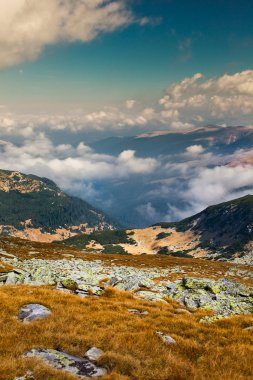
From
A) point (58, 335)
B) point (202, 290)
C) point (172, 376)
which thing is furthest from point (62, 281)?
point (172, 376)

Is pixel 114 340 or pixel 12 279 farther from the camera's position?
pixel 12 279

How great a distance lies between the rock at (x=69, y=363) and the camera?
10969mm

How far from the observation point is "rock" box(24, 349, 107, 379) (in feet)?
36.0

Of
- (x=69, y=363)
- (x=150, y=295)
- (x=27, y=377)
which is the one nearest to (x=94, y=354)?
(x=69, y=363)

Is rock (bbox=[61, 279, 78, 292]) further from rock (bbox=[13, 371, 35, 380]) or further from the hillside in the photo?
rock (bbox=[13, 371, 35, 380])

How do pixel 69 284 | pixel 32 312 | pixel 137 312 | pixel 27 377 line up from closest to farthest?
pixel 27 377
pixel 32 312
pixel 137 312
pixel 69 284

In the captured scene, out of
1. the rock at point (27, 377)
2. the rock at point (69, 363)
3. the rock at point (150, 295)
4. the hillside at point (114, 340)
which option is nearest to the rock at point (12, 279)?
the hillside at point (114, 340)

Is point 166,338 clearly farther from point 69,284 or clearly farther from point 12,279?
point 12,279

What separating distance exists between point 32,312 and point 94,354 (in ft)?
20.1

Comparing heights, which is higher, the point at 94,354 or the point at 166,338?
the point at 94,354

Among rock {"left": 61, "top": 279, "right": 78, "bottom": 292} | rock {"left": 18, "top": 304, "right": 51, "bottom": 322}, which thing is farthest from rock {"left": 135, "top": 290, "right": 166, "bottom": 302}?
rock {"left": 18, "top": 304, "right": 51, "bottom": 322}

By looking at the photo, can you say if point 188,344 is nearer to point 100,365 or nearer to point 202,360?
point 202,360

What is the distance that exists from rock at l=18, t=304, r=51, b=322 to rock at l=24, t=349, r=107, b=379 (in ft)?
15.0

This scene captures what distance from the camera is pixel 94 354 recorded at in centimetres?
1255
